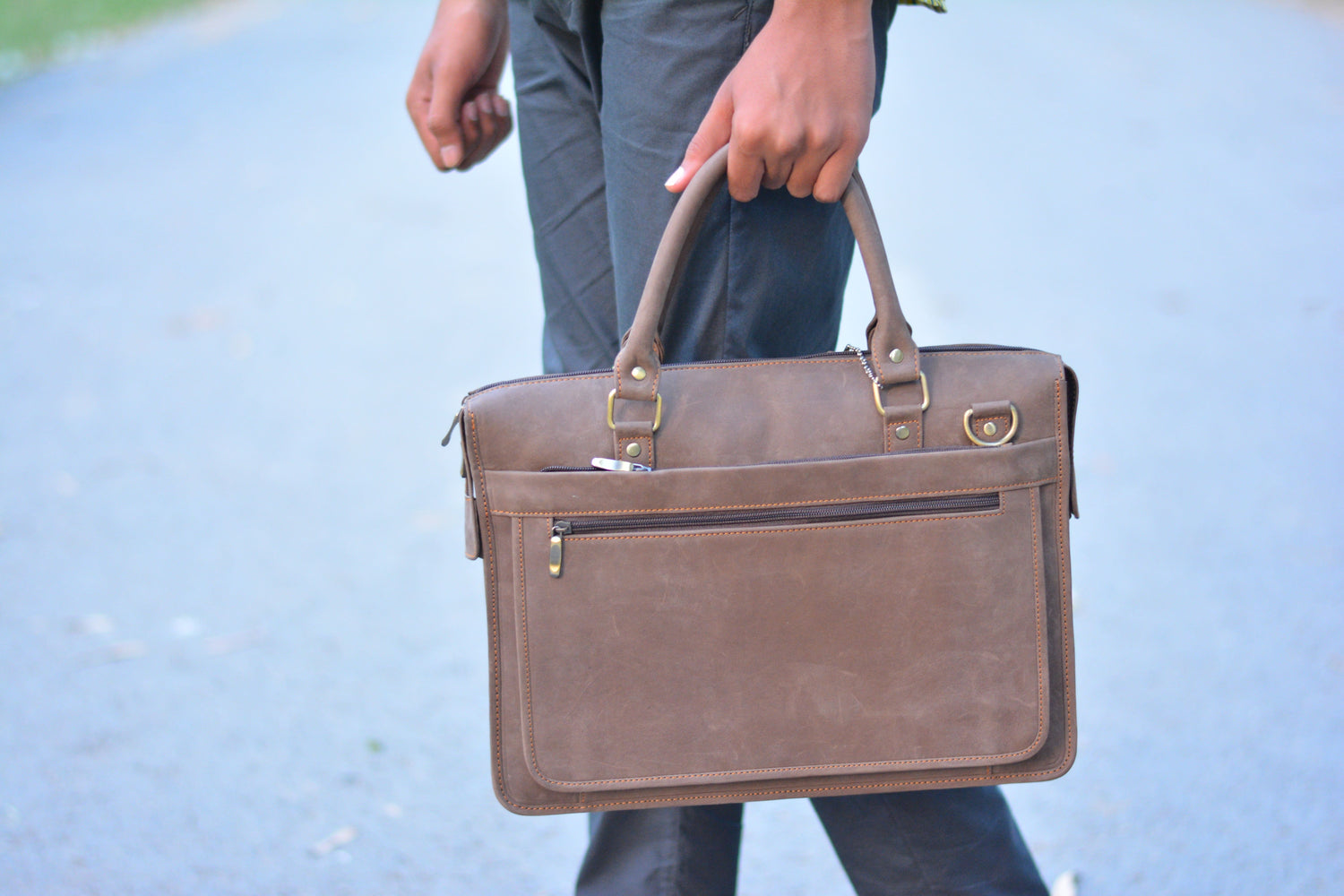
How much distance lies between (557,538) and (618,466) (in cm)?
10

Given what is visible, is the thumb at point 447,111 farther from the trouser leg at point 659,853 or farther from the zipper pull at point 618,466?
the trouser leg at point 659,853

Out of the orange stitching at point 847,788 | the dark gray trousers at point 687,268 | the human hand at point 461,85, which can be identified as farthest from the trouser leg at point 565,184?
the orange stitching at point 847,788

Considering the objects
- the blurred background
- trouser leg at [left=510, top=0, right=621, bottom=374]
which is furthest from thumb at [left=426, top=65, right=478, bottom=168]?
→ the blurred background

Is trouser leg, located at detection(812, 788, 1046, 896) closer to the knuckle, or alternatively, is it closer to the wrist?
the wrist

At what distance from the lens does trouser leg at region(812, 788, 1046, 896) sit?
1.35m

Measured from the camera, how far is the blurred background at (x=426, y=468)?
6.52 feet

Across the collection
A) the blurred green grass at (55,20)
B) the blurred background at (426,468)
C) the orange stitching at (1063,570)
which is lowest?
the blurred background at (426,468)

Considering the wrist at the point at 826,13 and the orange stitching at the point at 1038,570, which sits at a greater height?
the wrist at the point at 826,13

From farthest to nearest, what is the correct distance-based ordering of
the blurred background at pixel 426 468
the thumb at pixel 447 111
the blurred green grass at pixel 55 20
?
the blurred green grass at pixel 55 20, the blurred background at pixel 426 468, the thumb at pixel 447 111

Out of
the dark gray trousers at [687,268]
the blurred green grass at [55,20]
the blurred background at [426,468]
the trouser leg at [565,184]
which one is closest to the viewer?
the dark gray trousers at [687,268]

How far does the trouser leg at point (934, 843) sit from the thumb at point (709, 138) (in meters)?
0.75

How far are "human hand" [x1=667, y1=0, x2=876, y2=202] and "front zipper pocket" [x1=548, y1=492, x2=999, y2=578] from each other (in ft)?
1.05

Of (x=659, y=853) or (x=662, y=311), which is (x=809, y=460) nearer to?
(x=662, y=311)

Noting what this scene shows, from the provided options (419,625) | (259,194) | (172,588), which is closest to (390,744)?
(419,625)
